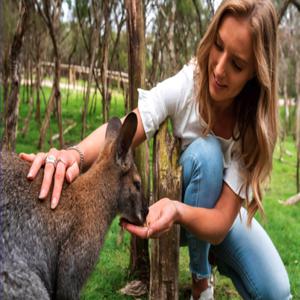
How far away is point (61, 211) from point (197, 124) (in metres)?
0.69

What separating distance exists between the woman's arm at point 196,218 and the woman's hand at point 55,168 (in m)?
0.29

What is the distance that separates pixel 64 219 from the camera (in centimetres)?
186

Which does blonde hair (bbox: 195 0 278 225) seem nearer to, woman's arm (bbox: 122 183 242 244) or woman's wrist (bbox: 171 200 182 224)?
woman's arm (bbox: 122 183 242 244)

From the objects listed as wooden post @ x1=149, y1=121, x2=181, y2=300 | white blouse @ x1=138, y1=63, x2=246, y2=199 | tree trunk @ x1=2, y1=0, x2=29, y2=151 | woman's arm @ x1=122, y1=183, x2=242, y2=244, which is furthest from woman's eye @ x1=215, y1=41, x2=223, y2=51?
tree trunk @ x1=2, y1=0, x2=29, y2=151

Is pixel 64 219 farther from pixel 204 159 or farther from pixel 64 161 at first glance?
pixel 204 159

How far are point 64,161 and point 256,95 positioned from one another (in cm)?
77

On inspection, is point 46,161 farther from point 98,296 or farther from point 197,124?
point 98,296

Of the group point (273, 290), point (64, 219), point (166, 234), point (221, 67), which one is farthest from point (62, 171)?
point (273, 290)

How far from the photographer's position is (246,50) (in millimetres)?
1894

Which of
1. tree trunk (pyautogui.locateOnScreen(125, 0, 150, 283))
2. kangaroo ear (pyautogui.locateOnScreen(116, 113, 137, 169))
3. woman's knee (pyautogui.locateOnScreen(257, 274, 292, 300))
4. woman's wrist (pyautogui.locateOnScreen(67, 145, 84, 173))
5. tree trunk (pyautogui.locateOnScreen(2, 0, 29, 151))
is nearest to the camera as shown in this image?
kangaroo ear (pyautogui.locateOnScreen(116, 113, 137, 169))

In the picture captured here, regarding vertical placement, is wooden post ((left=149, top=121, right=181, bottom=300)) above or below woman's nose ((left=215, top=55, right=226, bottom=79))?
below

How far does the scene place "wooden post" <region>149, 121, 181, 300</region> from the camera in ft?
7.06

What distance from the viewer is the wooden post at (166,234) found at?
2.15 metres

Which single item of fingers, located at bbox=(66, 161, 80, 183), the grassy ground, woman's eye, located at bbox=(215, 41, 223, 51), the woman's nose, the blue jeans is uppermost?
woman's eye, located at bbox=(215, 41, 223, 51)
